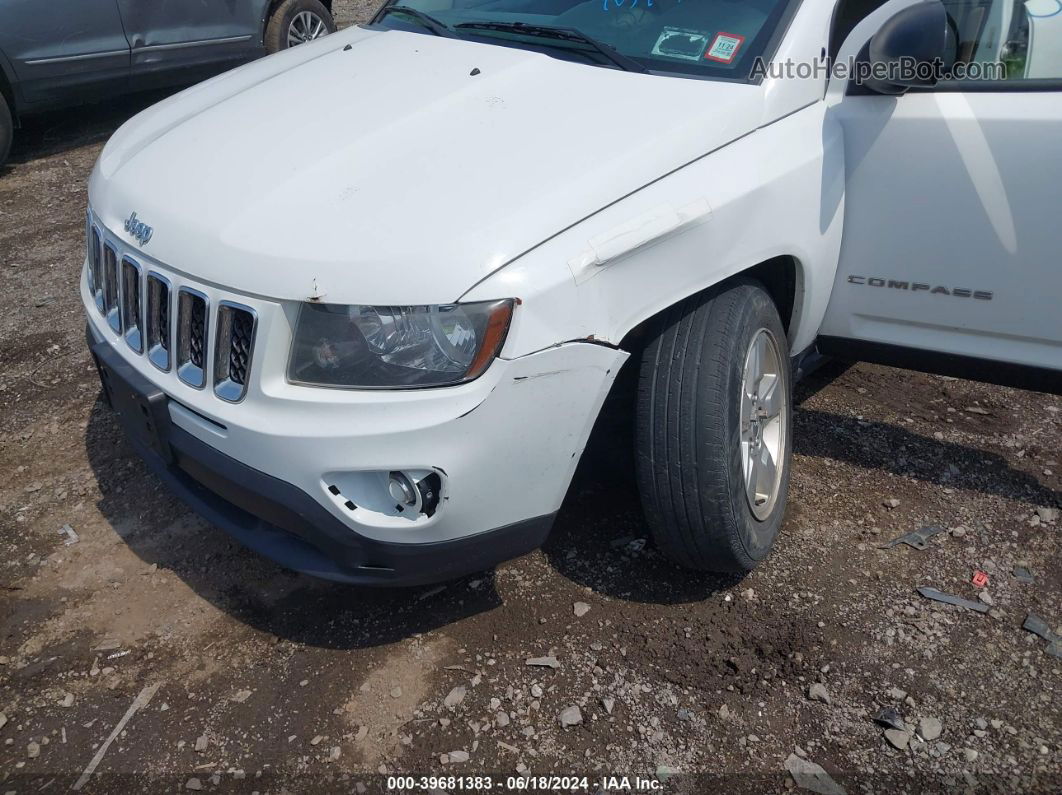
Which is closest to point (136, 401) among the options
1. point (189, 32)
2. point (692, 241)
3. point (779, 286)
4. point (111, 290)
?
point (111, 290)

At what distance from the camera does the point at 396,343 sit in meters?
2.10

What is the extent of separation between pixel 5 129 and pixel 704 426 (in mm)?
5605

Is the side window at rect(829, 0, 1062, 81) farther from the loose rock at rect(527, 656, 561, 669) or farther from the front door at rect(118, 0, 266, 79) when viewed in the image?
the front door at rect(118, 0, 266, 79)

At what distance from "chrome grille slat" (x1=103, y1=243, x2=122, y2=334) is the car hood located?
98mm

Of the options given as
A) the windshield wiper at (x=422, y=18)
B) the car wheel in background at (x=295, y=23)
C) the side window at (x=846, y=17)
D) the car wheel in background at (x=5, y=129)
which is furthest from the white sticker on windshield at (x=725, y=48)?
the car wheel in background at (x=295, y=23)

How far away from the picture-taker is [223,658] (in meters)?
2.60

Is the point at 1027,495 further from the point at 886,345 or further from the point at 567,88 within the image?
the point at 567,88

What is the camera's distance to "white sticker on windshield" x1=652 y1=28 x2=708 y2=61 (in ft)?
8.91

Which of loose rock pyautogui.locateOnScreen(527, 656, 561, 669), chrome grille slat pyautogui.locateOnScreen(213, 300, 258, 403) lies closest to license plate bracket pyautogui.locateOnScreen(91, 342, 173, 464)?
chrome grille slat pyautogui.locateOnScreen(213, 300, 258, 403)

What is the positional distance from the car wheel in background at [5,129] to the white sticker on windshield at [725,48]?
5.21 m

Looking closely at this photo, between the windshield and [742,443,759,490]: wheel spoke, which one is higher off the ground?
the windshield

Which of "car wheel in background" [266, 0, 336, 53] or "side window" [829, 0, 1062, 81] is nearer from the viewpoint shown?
"side window" [829, 0, 1062, 81]

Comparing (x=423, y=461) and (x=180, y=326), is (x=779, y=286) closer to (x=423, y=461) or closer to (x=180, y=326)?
(x=423, y=461)

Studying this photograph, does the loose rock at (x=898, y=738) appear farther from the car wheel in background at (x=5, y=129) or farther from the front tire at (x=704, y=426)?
the car wheel in background at (x=5, y=129)
